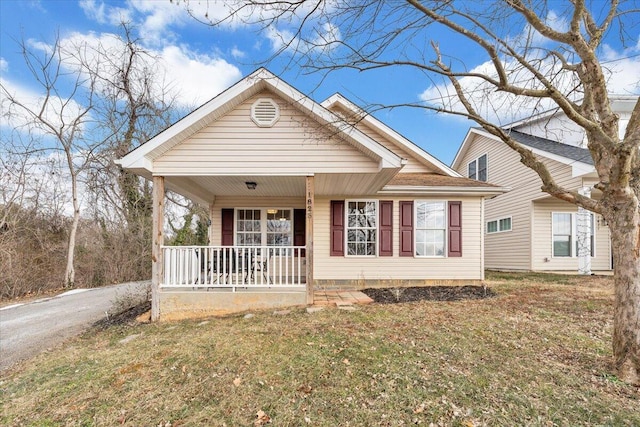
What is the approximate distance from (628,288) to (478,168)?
1307cm

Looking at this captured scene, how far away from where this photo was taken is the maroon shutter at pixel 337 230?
8859 millimetres

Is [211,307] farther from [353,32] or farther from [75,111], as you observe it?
[75,111]

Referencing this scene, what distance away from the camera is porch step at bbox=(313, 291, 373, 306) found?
6.63 m

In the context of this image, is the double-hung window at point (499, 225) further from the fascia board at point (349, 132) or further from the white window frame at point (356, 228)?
the fascia board at point (349, 132)

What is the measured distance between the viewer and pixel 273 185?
8.00m

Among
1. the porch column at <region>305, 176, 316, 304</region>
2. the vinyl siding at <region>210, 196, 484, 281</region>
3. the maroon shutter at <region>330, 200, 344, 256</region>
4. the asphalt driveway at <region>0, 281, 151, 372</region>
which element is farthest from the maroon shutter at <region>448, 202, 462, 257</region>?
the asphalt driveway at <region>0, 281, 151, 372</region>

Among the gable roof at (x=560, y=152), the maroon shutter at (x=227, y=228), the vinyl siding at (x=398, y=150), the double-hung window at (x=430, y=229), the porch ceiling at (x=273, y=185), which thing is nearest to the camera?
the porch ceiling at (x=273, y=185)

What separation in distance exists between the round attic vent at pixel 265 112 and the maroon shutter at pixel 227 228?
3782mm

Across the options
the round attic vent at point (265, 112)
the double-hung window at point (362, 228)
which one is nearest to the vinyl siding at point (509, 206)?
the double-hung window at point (362, 228)

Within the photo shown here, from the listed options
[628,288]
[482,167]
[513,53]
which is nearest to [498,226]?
[482,167]

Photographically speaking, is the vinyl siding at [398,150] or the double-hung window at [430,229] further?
the vinyl siding at [398,150]

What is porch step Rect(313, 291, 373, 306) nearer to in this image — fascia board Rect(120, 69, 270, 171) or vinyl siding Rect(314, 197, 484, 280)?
vinyl siding Rect(314, 197, 484, 280)

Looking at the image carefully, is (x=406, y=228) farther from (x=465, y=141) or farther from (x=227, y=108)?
(x=465, y=141)

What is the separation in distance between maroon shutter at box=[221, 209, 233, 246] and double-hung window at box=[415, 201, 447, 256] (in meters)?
5.33
